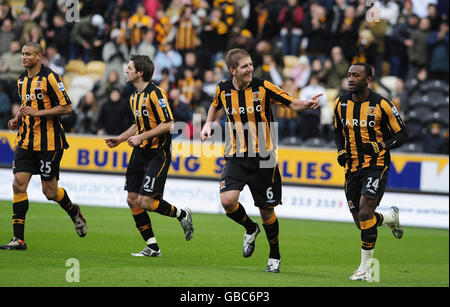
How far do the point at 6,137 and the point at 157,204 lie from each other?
29.2 feet

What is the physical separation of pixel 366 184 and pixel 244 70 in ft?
5.97

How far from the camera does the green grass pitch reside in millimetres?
8227

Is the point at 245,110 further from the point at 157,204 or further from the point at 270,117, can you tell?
the point at 157,204

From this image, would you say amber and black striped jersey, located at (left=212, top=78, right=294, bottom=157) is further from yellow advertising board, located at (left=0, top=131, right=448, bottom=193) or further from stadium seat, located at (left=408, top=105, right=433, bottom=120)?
stadium seat, located at (left=408, top=105, right=433, bottom=120)

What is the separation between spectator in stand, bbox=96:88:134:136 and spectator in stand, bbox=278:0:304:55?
447 centimetres

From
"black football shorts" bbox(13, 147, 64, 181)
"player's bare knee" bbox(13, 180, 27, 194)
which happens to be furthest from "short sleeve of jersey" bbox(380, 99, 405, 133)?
"player's bare knee" bbox(13, 180, 27, 194)

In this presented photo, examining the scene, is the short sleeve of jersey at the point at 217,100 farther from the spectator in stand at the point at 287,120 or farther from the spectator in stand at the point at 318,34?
the spectator in stand at the point at 318,34

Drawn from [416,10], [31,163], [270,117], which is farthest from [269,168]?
[416,10]

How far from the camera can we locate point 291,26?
20.4 m

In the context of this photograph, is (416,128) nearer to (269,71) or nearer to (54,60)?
(269,71)

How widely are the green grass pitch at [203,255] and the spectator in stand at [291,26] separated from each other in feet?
19.0

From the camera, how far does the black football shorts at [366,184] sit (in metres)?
8.94


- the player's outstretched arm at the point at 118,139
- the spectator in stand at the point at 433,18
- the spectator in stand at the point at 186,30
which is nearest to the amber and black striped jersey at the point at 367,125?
the player's outstretched arm at the point at 118,139

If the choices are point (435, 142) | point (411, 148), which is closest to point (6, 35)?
point (411, 148)
